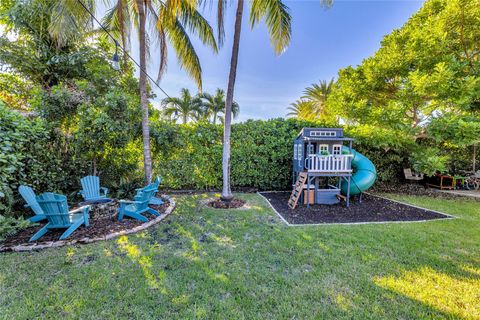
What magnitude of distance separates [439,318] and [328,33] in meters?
9.65

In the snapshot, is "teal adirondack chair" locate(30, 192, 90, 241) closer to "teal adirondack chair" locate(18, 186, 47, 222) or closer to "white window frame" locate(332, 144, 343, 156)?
"teal adirondack chair" locate(18, 186, 47, 222)

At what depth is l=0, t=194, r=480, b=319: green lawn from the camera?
203 centimetres

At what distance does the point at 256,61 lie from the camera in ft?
31.9

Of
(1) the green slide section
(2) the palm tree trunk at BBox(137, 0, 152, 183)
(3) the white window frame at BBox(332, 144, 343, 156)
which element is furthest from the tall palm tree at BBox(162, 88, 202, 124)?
(1) the green slide section

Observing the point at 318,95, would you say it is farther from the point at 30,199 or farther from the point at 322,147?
the point at 30,199

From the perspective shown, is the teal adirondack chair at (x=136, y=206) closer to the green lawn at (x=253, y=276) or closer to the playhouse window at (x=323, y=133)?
the green lawn at (x=253, y=276)

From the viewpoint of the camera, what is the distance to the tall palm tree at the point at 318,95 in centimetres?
1881

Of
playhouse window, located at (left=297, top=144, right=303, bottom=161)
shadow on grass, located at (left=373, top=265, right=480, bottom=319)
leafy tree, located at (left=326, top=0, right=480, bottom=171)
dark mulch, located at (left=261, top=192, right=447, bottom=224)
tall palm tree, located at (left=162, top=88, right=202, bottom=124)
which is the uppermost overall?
tall palm tree, located at (left=162, top=88, right=202, bottom=124)

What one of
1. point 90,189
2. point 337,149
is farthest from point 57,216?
point 337,149

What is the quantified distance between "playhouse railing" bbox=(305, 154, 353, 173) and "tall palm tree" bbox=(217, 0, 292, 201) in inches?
104

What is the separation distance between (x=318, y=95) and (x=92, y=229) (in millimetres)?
20467

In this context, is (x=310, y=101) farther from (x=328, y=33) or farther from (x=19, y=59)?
(x=19, y=59)

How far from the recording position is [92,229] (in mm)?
3902

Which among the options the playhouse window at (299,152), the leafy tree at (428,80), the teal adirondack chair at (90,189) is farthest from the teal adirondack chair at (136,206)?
the leafy tree at (428,80)
